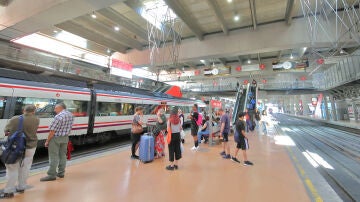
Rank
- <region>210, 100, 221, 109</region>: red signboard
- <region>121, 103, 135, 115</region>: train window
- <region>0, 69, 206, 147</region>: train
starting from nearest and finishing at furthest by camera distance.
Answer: <region>0, 69, 206, 147</region>: train
<region>210, 100, 221, 109</region>: red signboard
<region>121, 103, 135, 115</region>: train window

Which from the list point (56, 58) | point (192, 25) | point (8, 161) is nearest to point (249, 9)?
point (192, 25)

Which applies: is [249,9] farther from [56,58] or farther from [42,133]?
[56,58]

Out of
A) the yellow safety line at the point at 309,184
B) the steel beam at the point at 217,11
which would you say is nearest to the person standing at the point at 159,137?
the yellow safety line at the point at 309,184

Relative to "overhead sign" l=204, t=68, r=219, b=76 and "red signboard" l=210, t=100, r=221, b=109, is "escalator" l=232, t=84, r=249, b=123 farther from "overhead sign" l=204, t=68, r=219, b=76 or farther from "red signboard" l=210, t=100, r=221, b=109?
"red signboard" l=210, t=100, r=221, b=109

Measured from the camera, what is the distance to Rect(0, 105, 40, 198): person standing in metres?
3.06

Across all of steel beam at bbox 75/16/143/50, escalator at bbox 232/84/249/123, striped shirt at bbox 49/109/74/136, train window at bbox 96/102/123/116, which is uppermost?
steel beam at bbox 75/16/143/50

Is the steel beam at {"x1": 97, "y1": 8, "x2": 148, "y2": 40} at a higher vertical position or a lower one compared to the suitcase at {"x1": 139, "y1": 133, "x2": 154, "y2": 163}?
higher

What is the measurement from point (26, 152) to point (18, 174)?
1.47 ft

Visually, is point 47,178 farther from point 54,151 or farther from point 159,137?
point 159,137

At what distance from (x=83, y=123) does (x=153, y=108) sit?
505cm

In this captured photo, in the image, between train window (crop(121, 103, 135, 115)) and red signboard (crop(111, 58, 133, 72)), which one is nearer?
train window (crop(121, 103, 135, 115))

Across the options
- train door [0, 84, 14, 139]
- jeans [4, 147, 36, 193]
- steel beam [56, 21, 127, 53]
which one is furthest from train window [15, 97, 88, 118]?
steel beam [56, 21, 127, 53]

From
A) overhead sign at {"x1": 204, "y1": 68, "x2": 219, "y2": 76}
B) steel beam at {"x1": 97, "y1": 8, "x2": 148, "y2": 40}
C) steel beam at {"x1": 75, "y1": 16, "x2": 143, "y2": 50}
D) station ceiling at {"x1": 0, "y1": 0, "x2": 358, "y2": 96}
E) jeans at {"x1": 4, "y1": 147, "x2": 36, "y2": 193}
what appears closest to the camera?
jeans at {"x1": 4, "y1": 147, "x2": 36, "y2": 193}

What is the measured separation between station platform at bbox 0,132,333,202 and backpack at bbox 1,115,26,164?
68 centimetres
